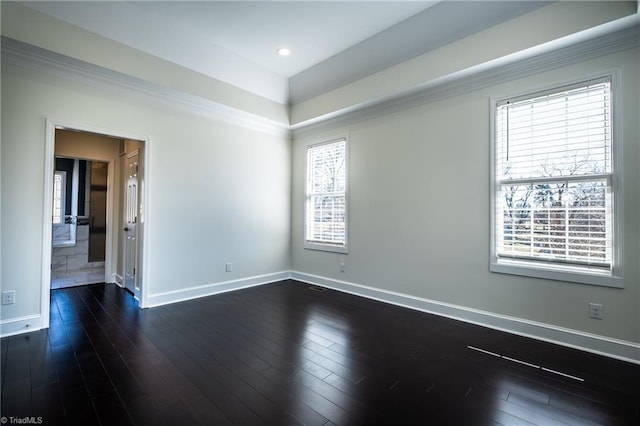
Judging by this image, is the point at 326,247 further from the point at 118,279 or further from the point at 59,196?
the point at 59,196

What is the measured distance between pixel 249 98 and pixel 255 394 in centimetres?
394

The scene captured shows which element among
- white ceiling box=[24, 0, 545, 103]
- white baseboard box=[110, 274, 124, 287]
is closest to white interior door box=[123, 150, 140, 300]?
white baseboard box=[110, 274, 124, 287]

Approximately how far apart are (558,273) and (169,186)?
448 centimetres

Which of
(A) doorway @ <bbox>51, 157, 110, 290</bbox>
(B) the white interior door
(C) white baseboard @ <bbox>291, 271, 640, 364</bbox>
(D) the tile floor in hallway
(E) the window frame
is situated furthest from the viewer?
(A) doorway @ <bbox>51, 157, 110, 290</bbox>

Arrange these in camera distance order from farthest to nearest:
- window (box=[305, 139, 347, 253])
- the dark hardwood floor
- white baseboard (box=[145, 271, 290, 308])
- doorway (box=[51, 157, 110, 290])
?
1. doorway (box=[51, 157, 110, 290])
2. window (box=[305, 139, 347, 253])
3. white baseboard (box=[145, 271, 290, 308])
4. the dark hardwood floor

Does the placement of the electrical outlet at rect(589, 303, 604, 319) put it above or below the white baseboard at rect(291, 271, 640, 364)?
above

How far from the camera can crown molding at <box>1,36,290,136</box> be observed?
9.35 ft

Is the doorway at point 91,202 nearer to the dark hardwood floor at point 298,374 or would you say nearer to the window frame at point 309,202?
the dark hardwood floor at point 298,374

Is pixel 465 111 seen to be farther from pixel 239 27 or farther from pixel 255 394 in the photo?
pixel 255 394

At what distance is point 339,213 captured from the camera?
4.75 metres

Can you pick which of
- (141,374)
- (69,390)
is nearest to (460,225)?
(141,374)

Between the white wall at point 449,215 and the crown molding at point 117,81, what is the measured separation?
1440 mm

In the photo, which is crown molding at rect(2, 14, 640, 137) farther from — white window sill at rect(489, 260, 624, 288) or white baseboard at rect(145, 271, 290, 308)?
white baseboard at rect(145, 271, 290, 308)

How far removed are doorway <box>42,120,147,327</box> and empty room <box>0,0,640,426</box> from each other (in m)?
0.04
